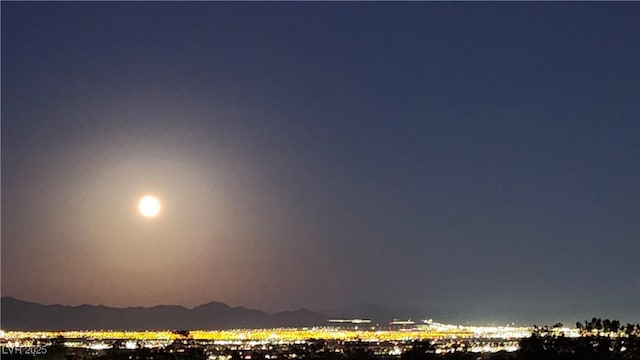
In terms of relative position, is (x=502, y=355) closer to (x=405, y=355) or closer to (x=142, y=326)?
(x=405, y=355)

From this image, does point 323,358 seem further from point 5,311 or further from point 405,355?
point 5,311

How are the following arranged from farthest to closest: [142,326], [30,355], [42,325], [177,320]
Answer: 1. [177,320]
2. [142,326]
3. [42,325]
4. [30,355]

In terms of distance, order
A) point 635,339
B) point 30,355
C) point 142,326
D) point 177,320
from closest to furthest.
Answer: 1. point 30,355
2. point 635,339
3. point 142,326
4. point 177,320

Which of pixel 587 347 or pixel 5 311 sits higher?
pixel 5 311

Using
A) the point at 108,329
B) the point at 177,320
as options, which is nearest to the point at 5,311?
the point at 108,329

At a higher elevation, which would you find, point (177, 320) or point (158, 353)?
point (177, 320)

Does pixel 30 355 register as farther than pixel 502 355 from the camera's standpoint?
No

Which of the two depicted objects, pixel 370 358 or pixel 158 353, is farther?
pixel 158 353

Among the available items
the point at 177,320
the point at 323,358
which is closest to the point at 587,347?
the point at 323,358

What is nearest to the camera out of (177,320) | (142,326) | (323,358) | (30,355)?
(30,355)
